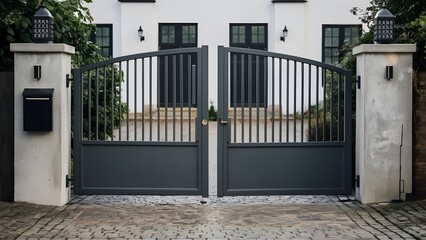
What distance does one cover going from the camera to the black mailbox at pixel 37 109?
384 inches

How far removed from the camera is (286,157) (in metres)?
10.3

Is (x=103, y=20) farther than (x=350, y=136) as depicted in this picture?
Yes

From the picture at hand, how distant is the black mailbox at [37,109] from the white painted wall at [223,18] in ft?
50.5

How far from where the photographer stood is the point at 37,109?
32.1 feet

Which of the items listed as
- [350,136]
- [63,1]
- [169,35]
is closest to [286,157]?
[350,136]

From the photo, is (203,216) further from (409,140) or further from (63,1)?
(63,1)

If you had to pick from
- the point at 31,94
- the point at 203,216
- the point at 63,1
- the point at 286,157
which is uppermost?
the point at 63,1

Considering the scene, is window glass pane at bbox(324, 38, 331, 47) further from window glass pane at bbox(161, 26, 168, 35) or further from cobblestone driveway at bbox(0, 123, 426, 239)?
cobblestone driveway at bbox(0, 123, 426, 239)

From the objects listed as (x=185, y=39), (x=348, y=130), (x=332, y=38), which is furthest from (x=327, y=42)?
(x=348, y=130)

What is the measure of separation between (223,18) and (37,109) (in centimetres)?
1625

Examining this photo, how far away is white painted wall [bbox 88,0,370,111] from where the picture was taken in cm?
2509

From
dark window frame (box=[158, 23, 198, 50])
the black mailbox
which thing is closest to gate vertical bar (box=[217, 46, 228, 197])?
the black mailbox

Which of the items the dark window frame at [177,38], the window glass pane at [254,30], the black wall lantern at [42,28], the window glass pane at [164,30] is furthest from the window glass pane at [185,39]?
the black wall lantern at [42,28]

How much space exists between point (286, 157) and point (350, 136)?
962 mm
